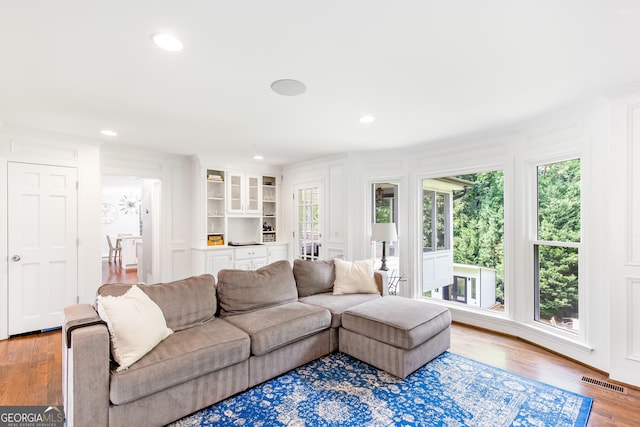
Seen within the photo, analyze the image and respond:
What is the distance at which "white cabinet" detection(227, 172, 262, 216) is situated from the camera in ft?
18.1

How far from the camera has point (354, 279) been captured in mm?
3627

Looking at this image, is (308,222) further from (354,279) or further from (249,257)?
(354,279)

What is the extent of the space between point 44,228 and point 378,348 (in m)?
4.07

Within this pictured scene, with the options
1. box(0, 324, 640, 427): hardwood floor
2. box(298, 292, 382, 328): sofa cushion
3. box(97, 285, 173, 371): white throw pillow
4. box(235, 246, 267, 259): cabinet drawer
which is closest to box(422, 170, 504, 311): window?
box(0, 324, 640, 427): hardwood floor

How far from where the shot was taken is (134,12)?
1543 millimetres

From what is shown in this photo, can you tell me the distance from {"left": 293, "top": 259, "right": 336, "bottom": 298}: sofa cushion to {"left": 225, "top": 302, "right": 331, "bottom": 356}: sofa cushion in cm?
45

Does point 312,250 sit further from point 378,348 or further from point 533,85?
point 533,85

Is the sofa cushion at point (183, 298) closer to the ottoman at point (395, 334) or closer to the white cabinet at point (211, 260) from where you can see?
the ottoman at point (395, 334)

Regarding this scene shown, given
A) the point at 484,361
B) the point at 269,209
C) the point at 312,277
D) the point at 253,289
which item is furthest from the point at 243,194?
the point at 484,361

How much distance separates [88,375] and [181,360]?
0.49 m

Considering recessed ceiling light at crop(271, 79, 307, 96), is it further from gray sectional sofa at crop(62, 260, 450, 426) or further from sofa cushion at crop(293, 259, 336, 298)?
sofa cushion at crop(293, 259, 336, 298)

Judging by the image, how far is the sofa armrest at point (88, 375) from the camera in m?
1.73

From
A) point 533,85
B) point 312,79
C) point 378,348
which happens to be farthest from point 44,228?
point 533,85

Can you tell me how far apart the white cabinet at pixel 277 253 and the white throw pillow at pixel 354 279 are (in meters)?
2.32
